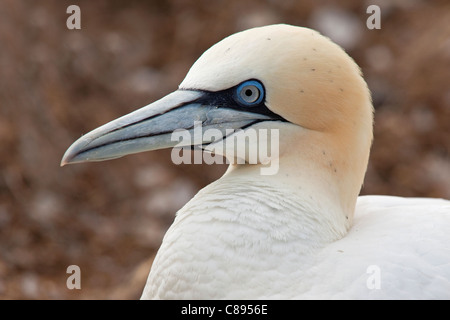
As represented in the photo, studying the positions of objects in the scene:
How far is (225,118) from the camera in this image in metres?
2.81

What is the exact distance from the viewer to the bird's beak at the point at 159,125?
8.96 feet

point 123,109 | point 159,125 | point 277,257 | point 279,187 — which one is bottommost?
point 277,257

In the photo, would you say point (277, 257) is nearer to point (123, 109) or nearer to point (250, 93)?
point (250, 93)

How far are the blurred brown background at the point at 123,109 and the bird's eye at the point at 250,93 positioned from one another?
8.86ft

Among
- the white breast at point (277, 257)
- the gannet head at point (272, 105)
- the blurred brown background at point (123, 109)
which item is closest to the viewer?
the white breast at point (277, 257)

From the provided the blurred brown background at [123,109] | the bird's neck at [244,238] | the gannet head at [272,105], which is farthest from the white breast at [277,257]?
the blurred brown background at [123,109]

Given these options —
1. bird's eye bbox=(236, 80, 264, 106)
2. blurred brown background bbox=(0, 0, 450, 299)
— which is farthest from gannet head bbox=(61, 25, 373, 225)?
blurred brown background bbox=(0, 0, 450, 299)

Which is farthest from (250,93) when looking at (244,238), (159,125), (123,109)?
(123,109)

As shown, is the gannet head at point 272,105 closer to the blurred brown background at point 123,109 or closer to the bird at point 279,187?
the bird at point 279,187

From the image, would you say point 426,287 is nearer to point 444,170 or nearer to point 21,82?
point 444,170

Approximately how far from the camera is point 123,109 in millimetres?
6910

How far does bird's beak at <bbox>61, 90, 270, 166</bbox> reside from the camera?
273 cm

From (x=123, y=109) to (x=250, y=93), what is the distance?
430 cm

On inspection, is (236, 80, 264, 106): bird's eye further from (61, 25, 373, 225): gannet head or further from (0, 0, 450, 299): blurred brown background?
(0, 0, 450, 299): blurred brown background
